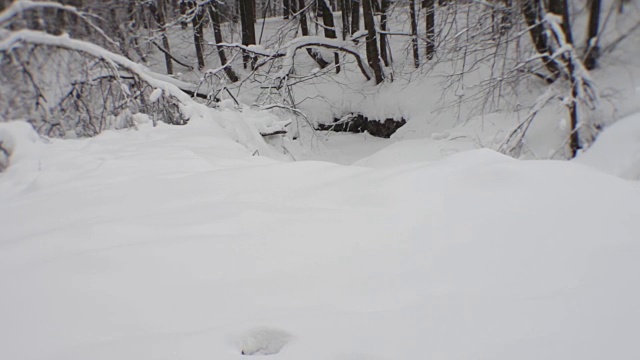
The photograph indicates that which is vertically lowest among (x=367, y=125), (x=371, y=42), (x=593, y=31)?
(x=367, y=125)

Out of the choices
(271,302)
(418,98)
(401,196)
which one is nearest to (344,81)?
(418,98)

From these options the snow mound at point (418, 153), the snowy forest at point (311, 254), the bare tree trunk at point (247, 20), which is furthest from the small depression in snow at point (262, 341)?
the bare tree trunk at point (247, 20)

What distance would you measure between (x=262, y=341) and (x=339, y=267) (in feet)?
1.45

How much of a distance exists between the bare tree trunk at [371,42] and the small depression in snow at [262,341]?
34.8 feet

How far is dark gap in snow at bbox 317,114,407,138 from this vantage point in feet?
37.0

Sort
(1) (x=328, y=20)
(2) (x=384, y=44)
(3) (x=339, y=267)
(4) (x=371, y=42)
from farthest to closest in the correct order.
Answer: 1. (1) (x=328, y=20)
2. (2) (x=384, y=44)
3. (4) (x=371, y=42)
4. (3) (x=339, y=267)

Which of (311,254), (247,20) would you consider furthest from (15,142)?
(247,20)

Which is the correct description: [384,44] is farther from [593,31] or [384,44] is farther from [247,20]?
[593,31]

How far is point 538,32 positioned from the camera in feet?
22.7

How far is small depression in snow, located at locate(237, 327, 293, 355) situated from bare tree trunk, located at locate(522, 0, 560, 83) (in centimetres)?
648

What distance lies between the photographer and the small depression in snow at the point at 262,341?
130cm

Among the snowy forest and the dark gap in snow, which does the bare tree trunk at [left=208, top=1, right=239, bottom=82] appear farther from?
the snowy forest

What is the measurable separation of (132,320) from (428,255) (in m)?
1.01

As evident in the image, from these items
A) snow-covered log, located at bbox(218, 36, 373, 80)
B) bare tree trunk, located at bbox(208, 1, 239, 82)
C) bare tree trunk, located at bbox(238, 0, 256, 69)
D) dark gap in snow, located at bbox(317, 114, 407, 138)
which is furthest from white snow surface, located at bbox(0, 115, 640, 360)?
bare tree trunk, located at bbox(238, 0, 256, 69)
